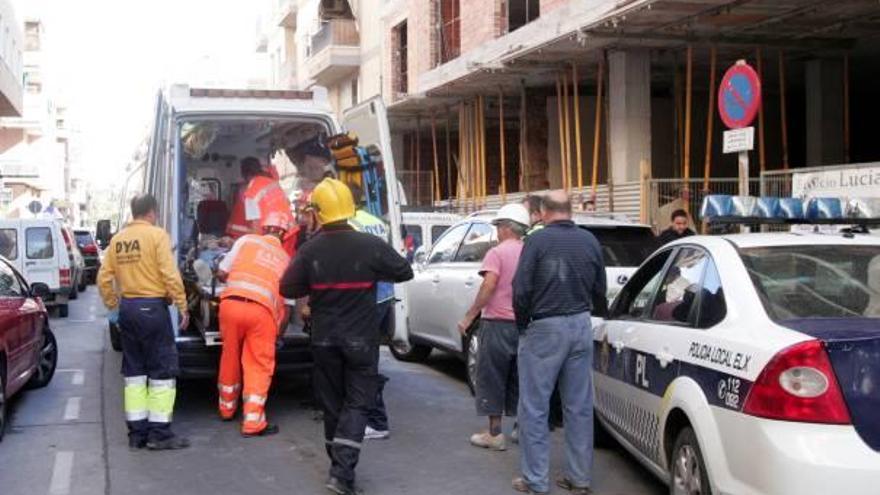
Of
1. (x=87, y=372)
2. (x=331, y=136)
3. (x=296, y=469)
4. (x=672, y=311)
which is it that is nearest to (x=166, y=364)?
(x=296, y=469)

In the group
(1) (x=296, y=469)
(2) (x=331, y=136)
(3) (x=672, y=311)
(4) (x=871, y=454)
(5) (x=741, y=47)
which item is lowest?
(1) (x=296, y=469)

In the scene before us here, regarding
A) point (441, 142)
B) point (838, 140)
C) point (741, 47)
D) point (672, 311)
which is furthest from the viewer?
point (441, 142)

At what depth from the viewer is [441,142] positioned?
31516mm

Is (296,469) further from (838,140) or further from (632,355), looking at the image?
(838,140)

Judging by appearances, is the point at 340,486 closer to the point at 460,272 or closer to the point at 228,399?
the point at 228,399

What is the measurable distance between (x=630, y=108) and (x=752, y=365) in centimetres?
1303

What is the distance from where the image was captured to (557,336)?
18.1 feet

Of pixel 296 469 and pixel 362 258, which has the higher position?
pixel 362 258

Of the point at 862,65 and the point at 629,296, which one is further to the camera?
the point at 862,65

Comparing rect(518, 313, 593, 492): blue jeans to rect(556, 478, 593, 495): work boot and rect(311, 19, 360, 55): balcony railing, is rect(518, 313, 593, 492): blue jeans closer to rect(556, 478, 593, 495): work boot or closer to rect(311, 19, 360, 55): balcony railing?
rect(556, 478, 593, 495): work boot

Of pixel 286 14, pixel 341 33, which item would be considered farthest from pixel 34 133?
pixel 341 33

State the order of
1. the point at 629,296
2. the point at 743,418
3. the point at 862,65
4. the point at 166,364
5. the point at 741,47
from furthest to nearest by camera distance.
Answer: the point at 862,65 < the point at 741,47 < the point at 166,364 < the point at 629,296 < the point at 743,418

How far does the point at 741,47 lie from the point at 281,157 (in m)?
8.48

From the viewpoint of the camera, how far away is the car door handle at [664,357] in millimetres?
4905
